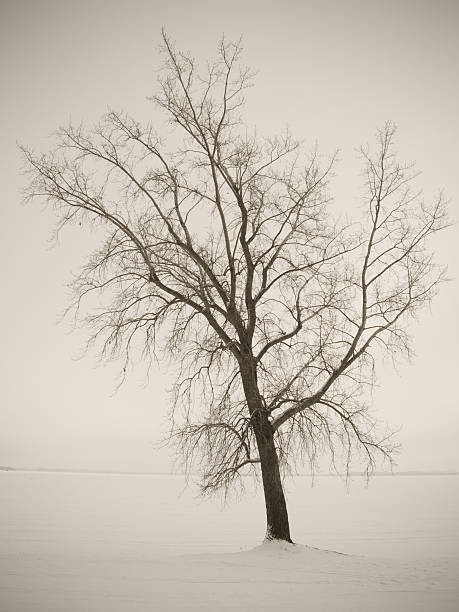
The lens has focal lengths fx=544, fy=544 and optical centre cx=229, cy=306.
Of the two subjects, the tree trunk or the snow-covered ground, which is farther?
the tree trunk

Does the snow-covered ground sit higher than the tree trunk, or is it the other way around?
the tree trunk

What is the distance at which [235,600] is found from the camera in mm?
7605

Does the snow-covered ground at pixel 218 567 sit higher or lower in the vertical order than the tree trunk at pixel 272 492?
lower

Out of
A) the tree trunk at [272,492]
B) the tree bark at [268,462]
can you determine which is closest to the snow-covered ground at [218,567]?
the tree trunk at [272,492]

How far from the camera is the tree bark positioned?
39.6 ft

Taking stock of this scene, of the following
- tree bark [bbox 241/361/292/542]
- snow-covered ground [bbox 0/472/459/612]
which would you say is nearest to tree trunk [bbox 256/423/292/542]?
tree bark [bbox 241/361/292/542]

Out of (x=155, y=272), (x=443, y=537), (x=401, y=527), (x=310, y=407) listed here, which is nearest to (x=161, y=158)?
(x=155, y=272)

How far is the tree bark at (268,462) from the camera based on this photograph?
12059mm

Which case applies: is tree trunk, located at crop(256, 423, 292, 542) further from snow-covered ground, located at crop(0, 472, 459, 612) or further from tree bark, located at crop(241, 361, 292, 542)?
snow-covered ground, located at crop(0, 472, 459, 612)

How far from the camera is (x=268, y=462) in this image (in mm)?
12219

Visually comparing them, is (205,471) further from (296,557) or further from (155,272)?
(155,272)

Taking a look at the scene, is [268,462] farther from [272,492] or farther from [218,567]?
[218,567]

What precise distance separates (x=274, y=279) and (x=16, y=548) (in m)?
8.71

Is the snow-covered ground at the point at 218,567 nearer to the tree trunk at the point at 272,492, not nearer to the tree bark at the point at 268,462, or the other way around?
the tree trunk at the point at 272,492
